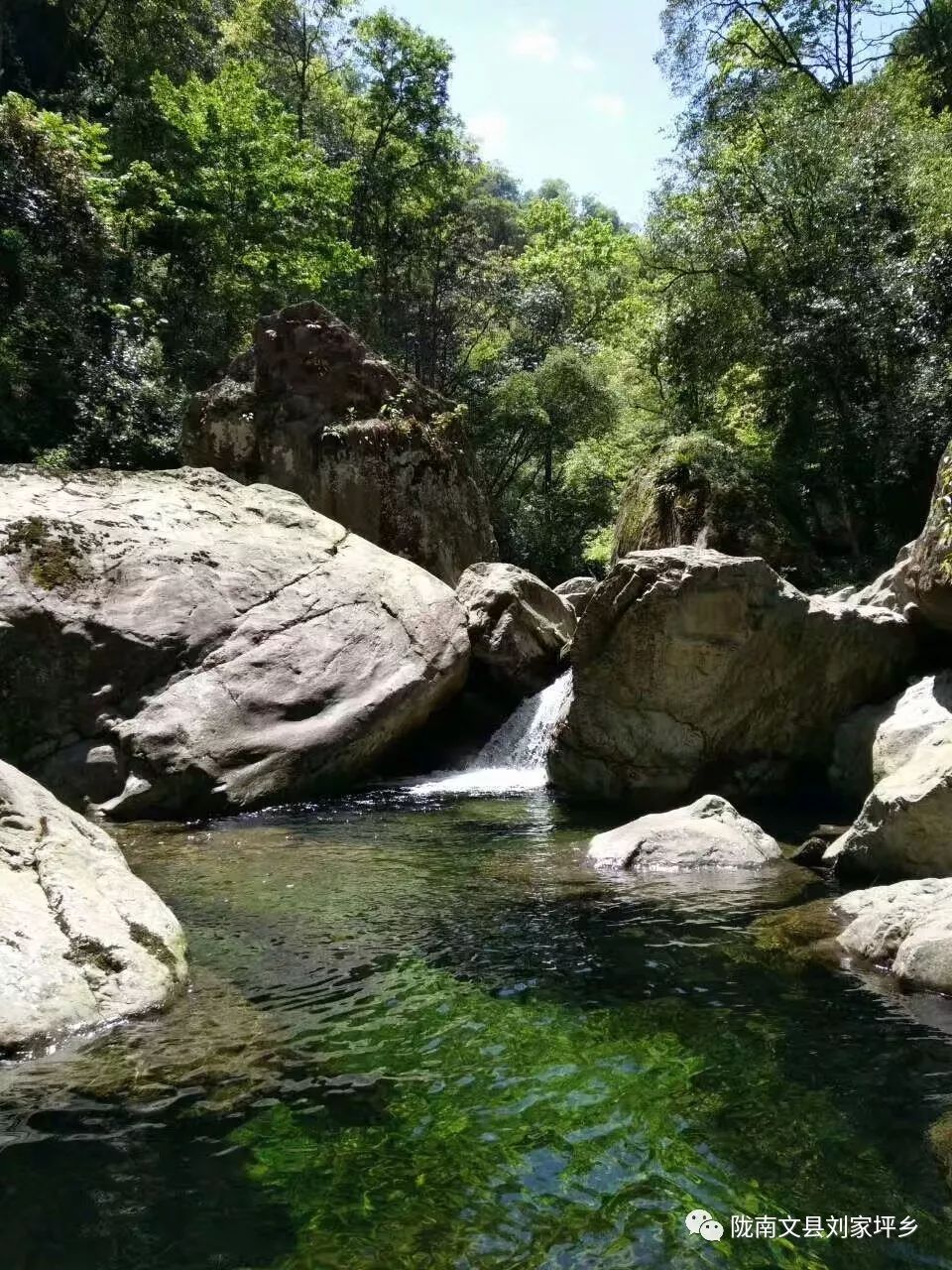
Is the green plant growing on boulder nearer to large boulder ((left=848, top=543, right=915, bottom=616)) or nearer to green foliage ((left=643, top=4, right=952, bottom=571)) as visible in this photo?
large boulder ((left=848, top=543, right=915, bottom=616))

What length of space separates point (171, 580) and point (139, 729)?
7.25 feet

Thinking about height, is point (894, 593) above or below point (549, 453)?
below

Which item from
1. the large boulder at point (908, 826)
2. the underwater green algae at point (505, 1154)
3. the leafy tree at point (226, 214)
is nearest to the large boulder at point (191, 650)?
the large boulder at point (908, 826)

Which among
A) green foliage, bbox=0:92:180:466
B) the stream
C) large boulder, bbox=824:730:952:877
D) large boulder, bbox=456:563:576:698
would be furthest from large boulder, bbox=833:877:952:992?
green foliage, bbox=0:92:180:466

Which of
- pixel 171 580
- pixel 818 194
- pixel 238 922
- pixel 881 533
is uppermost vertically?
pixel 818 194

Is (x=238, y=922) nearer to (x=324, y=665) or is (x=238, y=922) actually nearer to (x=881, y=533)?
(x=324, y=665)

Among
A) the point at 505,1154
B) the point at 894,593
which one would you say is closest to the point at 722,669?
the point at 894,593

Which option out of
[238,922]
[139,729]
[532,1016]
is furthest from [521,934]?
[139,729]

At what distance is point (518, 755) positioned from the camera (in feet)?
47.0

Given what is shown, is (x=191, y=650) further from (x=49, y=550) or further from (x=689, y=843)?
(x=689, y=843)

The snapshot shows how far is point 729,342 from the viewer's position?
814 inches

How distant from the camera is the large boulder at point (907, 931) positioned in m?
5.55

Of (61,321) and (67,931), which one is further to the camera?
(61,321)

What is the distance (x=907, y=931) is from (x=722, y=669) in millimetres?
5722
